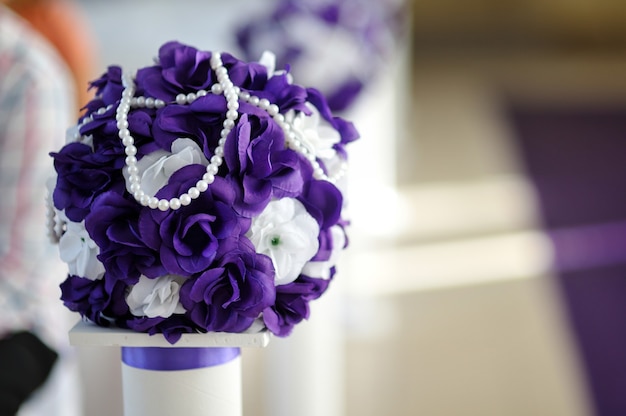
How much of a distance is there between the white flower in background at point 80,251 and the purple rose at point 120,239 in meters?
0.03

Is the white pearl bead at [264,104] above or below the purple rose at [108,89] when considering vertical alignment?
below

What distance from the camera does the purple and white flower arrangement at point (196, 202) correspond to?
2.29 ft

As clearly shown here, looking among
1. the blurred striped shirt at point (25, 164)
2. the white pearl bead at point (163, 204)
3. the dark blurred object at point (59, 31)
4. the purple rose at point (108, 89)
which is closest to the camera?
the white pearl bead at point (163, 204)

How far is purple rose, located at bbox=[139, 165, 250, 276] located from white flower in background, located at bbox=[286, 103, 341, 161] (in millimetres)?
105

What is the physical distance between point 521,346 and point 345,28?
62.1 inches

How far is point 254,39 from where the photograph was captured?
6.22ft

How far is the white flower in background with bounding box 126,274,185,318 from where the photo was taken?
707 mm

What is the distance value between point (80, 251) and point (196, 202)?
0.43ft

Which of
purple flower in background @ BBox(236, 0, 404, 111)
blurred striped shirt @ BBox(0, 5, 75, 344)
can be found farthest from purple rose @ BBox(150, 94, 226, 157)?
purple flower in background @ BBox(236, 0, 404, 111)

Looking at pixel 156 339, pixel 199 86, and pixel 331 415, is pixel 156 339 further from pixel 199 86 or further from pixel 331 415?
pixel 331 415

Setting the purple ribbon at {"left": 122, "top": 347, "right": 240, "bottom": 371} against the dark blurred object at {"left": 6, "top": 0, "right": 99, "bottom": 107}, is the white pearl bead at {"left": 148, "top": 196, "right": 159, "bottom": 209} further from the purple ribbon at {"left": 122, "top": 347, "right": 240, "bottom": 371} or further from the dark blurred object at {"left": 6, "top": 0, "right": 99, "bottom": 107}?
the dark blurred object at {"left": 6, "top": 0, "right": 99, "bottom": 107}

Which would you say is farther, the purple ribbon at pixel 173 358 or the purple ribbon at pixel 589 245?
the purple ribbon at pixel 589 245

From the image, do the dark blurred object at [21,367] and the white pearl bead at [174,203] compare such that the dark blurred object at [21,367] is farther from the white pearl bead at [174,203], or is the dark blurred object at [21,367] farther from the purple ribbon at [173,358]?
the white pearl bead at [174,203]

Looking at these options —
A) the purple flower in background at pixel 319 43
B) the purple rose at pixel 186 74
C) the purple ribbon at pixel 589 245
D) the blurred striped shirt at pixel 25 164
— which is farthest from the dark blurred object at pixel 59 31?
the purple ribbon at pixel 589 245
